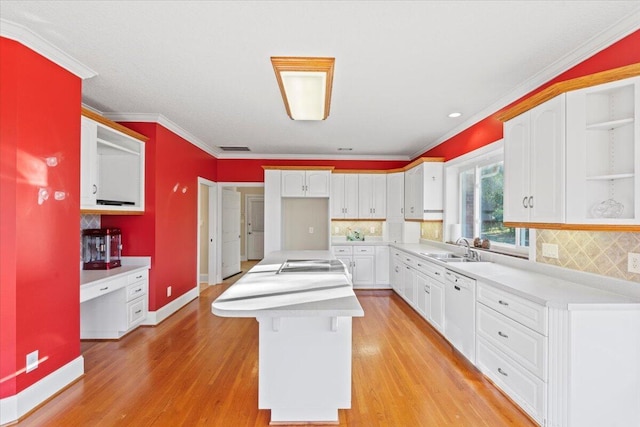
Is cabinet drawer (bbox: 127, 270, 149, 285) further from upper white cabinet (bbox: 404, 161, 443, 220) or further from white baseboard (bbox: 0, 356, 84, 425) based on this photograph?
upper white cabinet (bbox: 404, 161, 443, 220)

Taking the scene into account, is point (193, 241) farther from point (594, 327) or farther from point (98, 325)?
point (594, 327)

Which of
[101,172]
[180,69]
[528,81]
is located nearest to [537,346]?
[528,81]

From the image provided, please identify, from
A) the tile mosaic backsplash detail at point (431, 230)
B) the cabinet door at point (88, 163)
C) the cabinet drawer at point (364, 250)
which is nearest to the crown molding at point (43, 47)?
the cabinet door at point (88, 163)

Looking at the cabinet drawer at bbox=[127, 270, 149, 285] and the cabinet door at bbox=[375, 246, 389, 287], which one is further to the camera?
the cabinet door at bbox=[375, 246, 389, 287]

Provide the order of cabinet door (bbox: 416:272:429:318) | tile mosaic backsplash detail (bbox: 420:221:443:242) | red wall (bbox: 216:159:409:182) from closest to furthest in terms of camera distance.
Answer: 1. cabinet door (bbox: 416:272:429:318)
2. tile mosaic backsplash detail (bbox: 420:221:443:242)
3. red wall (bbox: 216:159:409:182)

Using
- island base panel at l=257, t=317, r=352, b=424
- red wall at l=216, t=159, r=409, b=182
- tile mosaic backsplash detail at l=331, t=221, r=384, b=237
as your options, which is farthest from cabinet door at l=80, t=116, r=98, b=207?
tile mosaic backsplash detail at l=331, t=221, r=384, b=237

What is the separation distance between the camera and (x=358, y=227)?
6.18 m

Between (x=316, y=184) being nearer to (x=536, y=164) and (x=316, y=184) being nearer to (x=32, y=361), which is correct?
(x=536, y=164)

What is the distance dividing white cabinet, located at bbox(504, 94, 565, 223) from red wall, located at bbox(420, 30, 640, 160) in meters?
0.41

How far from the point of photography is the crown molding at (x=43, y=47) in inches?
81.0

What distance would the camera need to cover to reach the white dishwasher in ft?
9.06

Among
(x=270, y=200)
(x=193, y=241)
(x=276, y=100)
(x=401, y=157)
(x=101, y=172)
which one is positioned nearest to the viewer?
(x=276, y=100)

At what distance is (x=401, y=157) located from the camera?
245 inches

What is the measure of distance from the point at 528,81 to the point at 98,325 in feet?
16.0
